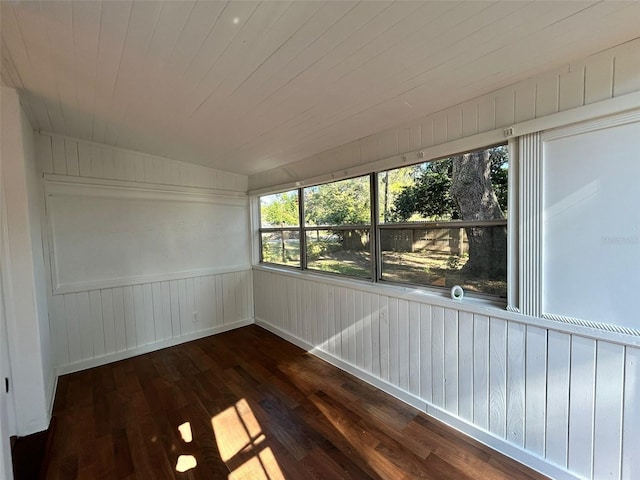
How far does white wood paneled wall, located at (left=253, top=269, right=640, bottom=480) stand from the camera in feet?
4.56

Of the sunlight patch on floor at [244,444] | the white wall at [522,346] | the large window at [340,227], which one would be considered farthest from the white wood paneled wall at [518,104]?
the sunlight patch on floor at [244,444]

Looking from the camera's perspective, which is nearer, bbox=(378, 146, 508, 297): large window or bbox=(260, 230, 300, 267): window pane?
bbox=(378, 146, 508, 297): large window

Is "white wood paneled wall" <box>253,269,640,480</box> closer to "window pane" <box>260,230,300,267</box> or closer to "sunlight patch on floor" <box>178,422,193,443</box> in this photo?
"window pane" <box>260,230,300,267</box>

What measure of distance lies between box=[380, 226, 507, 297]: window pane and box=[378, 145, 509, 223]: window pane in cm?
11

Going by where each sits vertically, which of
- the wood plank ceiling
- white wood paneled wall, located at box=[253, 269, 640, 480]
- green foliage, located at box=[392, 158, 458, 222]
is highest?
the wood plank ceiling

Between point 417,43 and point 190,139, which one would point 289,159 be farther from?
point 417,43

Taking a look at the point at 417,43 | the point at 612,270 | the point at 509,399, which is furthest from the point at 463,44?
the point at 509,399

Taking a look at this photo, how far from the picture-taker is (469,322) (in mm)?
1864

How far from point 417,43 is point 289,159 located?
208 cm

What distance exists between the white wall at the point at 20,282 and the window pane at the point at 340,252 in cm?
241

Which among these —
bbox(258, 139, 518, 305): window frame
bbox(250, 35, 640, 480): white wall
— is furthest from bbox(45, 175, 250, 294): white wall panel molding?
bbox(250, 35, 640, 480): white wall

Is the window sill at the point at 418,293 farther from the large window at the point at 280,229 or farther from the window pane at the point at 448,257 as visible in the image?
the large window at the point at 280,229

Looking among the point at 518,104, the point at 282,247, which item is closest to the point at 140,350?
the point at 282,247

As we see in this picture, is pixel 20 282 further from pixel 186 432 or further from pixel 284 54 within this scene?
pixel 284 54
